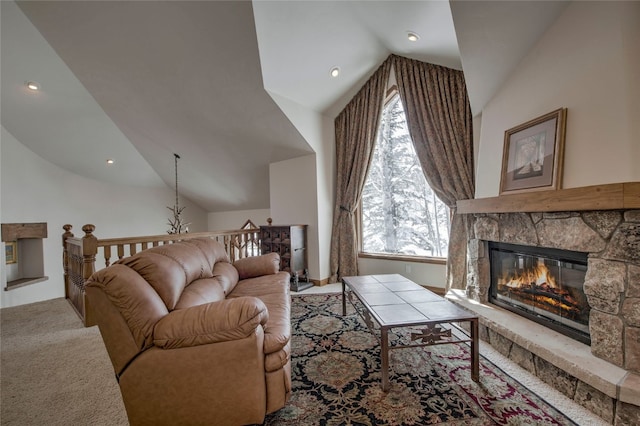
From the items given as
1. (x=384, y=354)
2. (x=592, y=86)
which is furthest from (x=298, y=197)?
(x=592, y=86)

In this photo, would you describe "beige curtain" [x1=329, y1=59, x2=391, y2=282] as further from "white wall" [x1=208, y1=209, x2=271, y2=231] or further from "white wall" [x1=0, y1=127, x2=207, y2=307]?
Answer: "white wall" [x1=0, y1=127, x2=207, y2=307]

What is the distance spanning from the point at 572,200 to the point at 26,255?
23.6ft

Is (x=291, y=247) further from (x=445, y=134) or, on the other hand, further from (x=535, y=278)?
(x=535, y=278)

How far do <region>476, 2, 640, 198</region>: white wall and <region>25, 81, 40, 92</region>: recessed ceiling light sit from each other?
577 cm

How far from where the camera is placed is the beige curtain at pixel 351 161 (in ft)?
13.7

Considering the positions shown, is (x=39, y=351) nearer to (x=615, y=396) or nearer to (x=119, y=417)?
(x=119, y=417)

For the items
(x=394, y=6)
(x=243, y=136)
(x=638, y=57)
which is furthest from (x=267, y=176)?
(x=638, y=57)

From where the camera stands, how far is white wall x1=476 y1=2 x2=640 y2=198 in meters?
1.55

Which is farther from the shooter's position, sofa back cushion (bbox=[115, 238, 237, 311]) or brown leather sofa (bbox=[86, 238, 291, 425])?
sofa back cushion (bbox=[115, 238, 237, 311])

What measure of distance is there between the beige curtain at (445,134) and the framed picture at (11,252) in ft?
21.0

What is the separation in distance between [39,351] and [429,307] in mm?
3314

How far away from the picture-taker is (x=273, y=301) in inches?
84.8

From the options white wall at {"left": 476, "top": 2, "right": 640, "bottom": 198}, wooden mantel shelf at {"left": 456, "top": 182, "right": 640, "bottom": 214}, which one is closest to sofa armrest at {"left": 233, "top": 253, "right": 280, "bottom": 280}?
wooden mantel shelf at {"left": 456, "top": 182, "right": 640, "bottom": 214}

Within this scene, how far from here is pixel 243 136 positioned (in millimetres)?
4340
